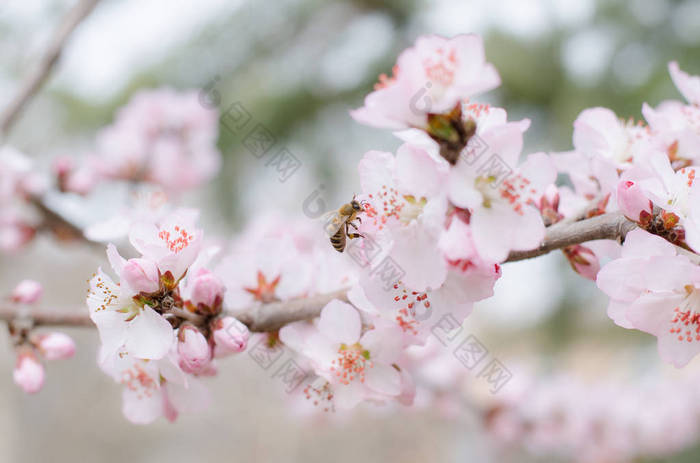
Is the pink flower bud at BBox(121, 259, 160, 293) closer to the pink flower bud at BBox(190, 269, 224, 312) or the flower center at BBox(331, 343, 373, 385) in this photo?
the pink flower bud at BBox(190, 269, 224, 312)

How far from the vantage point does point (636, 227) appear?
1.32 feet

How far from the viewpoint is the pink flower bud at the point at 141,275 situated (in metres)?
0.40

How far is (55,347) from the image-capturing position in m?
0.54

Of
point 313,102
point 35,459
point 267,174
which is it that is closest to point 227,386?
point 35,459

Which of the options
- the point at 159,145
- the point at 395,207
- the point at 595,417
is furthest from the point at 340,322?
the point at 595,417

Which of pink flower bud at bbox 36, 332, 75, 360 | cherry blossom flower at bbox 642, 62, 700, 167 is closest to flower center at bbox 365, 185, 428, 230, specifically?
cherry blossom flower at bbox 642, 62, 700, 167

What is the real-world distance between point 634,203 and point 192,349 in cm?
35

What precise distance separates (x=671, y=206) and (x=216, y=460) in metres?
2.83

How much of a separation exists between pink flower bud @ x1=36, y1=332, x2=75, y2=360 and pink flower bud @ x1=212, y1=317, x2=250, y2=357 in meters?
0.18

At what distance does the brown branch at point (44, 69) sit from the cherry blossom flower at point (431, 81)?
2.06 ft

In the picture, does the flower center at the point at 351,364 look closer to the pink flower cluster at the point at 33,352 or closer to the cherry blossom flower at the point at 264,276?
the cherry blossom flower at the point at 264,276

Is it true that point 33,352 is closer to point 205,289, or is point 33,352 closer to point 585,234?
point 205,289

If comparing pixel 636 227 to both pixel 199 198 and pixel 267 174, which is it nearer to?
pixel 267 174

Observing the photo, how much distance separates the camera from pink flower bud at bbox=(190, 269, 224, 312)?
1.49 ft
